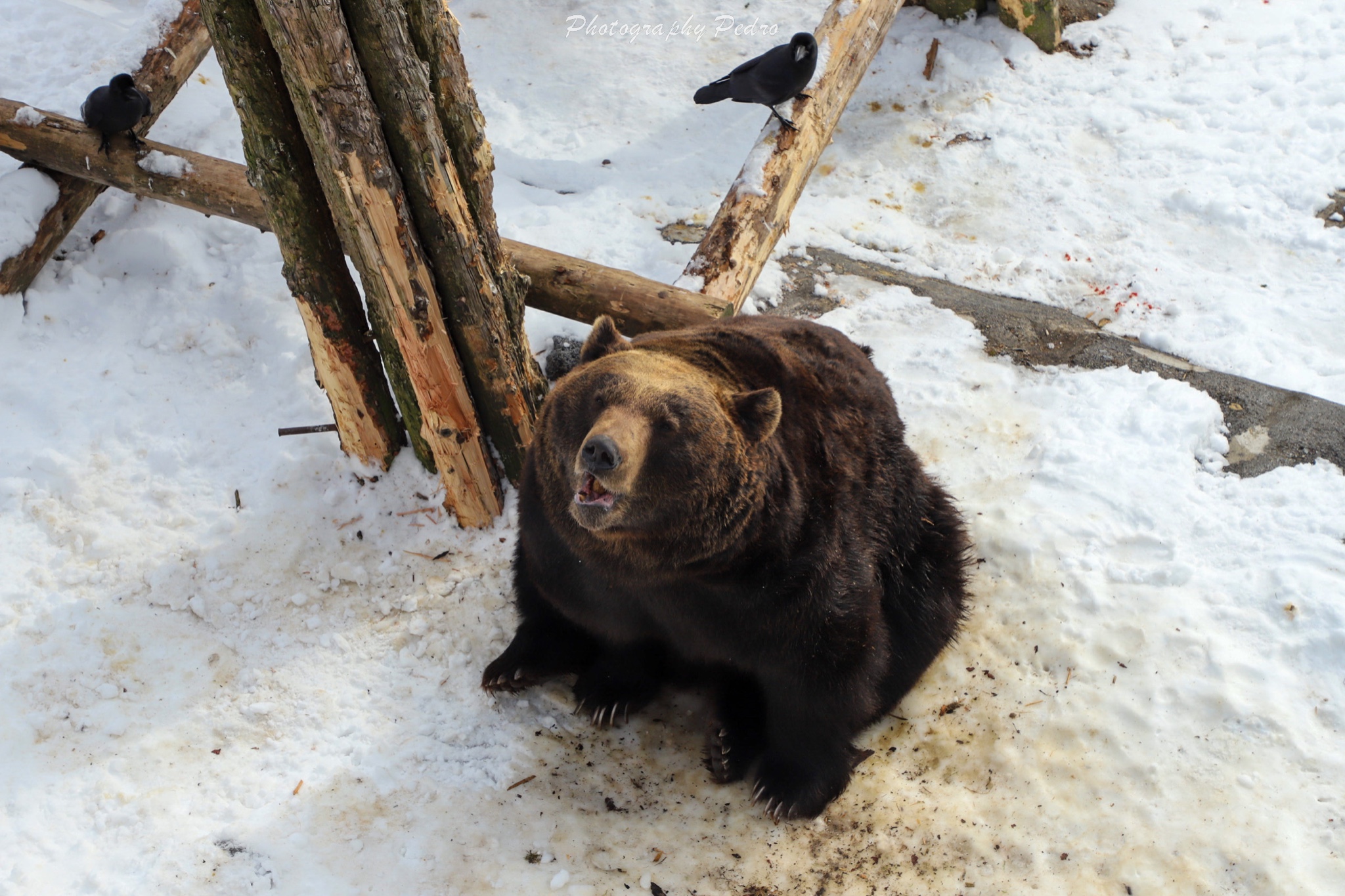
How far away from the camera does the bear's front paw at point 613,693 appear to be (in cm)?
402

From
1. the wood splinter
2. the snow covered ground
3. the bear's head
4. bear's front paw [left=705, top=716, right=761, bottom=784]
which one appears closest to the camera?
the bear's head

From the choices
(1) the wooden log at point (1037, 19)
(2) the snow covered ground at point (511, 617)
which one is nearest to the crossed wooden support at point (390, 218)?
(2) the snow covered ground at point (511, 617)

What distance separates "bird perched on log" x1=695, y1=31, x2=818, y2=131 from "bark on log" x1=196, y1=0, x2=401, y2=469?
119 inches

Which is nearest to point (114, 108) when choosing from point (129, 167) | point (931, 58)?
point (129, 167)

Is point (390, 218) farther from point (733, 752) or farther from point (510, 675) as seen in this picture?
point (733, 752)

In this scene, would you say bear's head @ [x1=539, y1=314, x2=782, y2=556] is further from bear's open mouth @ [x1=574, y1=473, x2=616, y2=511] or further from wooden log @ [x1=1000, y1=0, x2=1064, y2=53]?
wooden log @ [x1=1000, y1=0, x2=1064, y2=53]

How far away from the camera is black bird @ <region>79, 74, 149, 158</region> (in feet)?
15.9

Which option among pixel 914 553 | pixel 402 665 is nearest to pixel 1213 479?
pixel 914 553

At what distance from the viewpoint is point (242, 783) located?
358 centimetres

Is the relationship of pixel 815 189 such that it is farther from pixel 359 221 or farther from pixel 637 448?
pixel 637 448

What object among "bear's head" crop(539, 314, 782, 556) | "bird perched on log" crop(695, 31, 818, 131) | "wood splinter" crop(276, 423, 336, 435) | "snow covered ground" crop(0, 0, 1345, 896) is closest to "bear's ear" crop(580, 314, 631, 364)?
"bear's head" crop(539, 314, 782, 556)

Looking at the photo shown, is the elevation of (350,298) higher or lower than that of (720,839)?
higher

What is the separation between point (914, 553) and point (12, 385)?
456 centimetres

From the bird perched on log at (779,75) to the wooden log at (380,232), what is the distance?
295 centimetres
